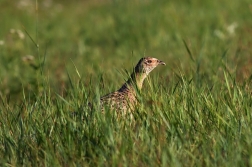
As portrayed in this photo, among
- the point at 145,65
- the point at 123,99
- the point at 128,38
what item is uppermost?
the point at 128,38

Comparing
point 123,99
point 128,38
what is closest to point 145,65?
point 123,99

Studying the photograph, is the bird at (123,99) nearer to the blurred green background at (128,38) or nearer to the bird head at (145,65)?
the bird head at (145,65)

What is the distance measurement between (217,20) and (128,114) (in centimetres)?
801

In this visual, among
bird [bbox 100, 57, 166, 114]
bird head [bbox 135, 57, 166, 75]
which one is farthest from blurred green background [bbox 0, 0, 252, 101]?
bird [bbox 100, 57, 166, 114]

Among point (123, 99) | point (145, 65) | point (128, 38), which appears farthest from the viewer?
point (128, 38)

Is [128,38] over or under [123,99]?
over

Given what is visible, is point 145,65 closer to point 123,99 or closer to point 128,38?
point 123,99

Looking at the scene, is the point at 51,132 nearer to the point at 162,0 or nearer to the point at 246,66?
the point at 246,66

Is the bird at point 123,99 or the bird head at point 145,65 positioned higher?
the bird head at point 145,65

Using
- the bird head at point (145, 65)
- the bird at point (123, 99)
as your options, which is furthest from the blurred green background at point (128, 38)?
the bird at point (123, 99)

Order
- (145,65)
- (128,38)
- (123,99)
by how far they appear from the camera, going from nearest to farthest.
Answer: (123,99) → (145,65) → (128,38)

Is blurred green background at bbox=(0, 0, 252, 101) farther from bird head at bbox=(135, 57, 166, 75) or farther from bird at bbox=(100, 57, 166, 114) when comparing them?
bird at bbox=(100, 57, 166, 114)

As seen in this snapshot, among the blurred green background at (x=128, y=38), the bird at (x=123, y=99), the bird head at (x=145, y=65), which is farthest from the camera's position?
the blurred green background at (x=128, y=38)

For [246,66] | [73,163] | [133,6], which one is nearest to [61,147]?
[73,163]
